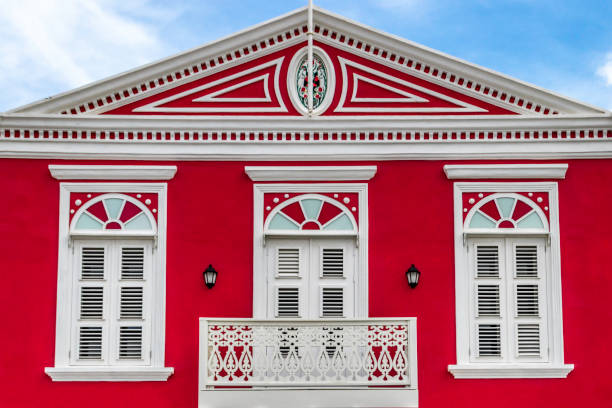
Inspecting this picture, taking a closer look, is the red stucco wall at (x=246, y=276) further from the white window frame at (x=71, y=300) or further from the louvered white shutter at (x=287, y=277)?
the louvered white shutter at (x=287, y=277)

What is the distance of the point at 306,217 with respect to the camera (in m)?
13.6

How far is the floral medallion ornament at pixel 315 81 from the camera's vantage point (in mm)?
13891

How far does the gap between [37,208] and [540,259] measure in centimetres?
750

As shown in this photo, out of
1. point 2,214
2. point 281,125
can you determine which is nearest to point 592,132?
point 281,125

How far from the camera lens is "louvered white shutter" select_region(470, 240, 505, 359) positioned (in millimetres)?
13422

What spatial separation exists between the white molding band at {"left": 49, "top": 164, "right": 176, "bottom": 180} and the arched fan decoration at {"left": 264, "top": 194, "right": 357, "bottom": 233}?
68.5 inches

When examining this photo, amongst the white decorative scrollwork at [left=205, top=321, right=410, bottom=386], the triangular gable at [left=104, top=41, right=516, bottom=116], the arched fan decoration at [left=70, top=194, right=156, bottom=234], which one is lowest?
the white decorative scrollwork at [left=205, top=321, right=410, bottom=386]

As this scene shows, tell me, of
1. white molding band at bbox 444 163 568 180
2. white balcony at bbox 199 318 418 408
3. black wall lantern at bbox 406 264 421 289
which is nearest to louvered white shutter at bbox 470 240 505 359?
black wall lantern at bbox 406 264 421 289

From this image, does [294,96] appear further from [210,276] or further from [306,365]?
[306,365]

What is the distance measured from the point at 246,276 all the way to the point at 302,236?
102 cm

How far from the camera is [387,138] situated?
45.3ft

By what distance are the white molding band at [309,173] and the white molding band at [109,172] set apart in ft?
4.20

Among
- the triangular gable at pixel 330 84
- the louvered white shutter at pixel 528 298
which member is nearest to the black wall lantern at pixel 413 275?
the louvered white shutter at pixel 528 298

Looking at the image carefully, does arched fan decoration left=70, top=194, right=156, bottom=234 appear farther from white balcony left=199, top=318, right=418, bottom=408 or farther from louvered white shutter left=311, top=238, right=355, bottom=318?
louvered white shutter left=311, top=238, right=355, bottom=318
